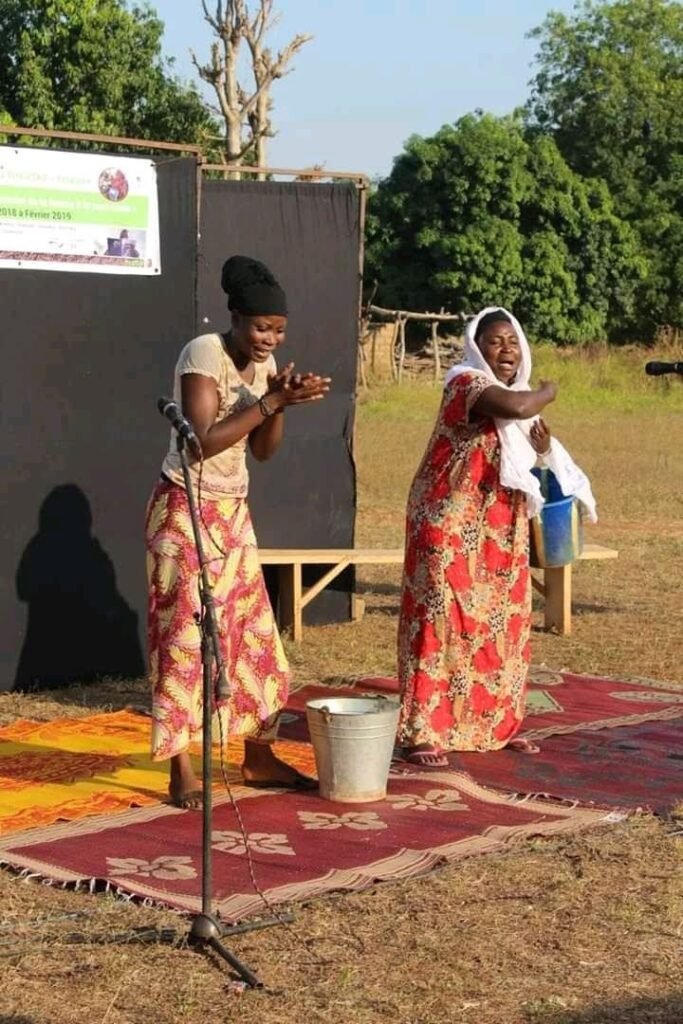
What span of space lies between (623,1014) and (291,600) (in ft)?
18.2

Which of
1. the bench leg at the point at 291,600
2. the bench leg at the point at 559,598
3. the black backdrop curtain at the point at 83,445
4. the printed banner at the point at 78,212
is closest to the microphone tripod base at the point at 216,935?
Answer: the black backdrop curtain at the point at 83,445

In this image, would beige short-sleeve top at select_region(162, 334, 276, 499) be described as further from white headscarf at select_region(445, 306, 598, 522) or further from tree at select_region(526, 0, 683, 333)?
tree at select_region(526, 0, 683, 333)

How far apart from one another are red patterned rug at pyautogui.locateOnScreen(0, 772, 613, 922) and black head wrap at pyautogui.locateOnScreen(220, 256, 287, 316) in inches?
66.7

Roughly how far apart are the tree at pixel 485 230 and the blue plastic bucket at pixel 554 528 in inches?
977

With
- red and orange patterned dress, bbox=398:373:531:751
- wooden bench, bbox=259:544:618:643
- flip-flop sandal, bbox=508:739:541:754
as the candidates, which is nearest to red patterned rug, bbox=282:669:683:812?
flip-flop sandal, bbox=508:739:541:754

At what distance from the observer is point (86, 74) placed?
30734 mm

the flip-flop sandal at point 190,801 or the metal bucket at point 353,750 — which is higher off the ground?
the metal bucket at point 353,750

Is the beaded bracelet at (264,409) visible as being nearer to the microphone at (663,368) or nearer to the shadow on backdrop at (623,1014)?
the microphone at (663,368)

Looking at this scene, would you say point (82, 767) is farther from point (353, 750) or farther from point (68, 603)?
point (68, 603)

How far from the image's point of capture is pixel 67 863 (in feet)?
16.6

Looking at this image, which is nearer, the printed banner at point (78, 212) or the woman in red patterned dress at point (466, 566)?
the woman in red patterned dress at point (466, 566)

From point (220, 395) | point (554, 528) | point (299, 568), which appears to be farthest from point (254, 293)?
point (554, 528)

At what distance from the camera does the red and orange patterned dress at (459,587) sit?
256 inches

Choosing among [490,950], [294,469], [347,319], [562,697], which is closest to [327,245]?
[347,319]
